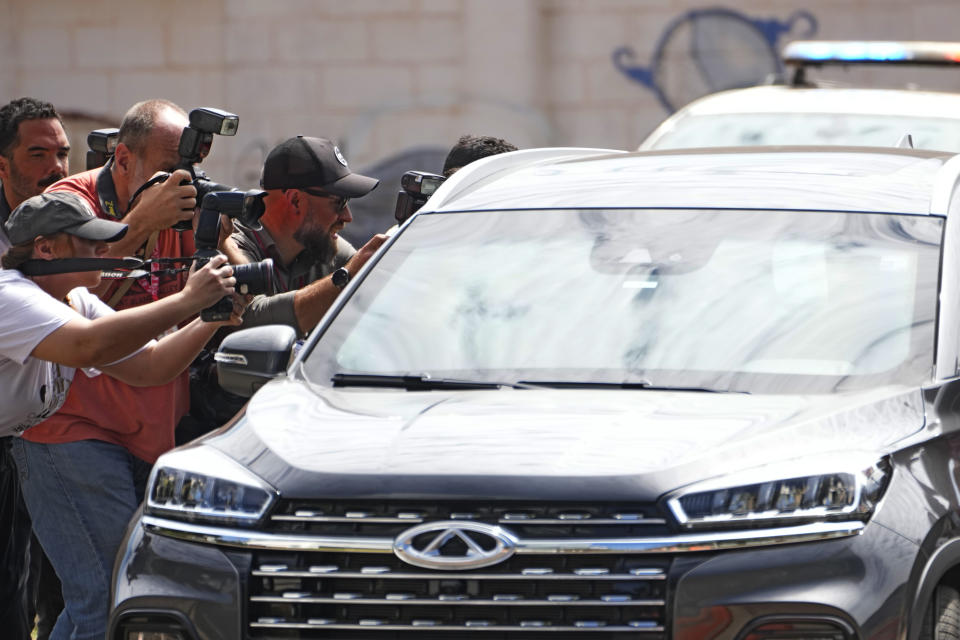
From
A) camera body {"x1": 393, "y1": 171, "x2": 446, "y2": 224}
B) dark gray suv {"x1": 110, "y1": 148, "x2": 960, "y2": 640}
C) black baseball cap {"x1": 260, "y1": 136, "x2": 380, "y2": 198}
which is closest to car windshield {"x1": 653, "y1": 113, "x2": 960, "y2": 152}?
camera body {"x1": 393, "y1": 171, "x2": 446, "y2": 224}

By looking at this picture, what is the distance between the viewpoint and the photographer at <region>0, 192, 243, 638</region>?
485cm

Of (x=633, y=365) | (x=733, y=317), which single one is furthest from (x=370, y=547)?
(x=733, y=317)

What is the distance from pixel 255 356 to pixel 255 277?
476 millimetres

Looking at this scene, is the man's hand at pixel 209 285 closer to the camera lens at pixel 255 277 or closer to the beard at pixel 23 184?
the camera lens at pixel 255 277

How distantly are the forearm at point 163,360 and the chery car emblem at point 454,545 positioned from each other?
5.78ft

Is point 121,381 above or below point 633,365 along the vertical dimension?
below

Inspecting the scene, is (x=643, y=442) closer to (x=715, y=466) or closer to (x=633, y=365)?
(x=715, y=466)

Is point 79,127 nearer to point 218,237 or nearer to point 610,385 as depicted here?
point 218,237

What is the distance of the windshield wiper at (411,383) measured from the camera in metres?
4.16

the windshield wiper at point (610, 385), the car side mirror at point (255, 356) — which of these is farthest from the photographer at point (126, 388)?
the windshield wiper at point (610, 385)

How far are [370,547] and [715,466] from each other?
0.73m

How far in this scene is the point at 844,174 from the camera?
190 inches

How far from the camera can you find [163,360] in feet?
17.1

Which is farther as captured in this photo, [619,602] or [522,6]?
[522,6]
